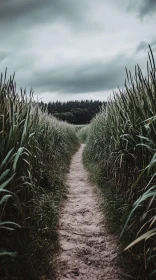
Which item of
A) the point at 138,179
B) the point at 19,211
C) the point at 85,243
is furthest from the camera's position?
the point at 85,243

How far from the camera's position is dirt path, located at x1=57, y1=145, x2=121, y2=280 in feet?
8.59

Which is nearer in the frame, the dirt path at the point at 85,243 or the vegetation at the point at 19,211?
the vegetation at the point at 19,211

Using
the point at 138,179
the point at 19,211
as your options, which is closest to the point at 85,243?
the point at 19,211

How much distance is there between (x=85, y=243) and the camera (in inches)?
129

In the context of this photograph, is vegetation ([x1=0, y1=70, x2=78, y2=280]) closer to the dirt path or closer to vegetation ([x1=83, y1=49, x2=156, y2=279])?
the dirt path

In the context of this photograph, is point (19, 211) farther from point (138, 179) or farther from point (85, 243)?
point (85, 243)

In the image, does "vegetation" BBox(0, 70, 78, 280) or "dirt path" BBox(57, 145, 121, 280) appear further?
"dirt path" BBox(57, 145, 121, 280)

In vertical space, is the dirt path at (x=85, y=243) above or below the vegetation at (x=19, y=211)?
below

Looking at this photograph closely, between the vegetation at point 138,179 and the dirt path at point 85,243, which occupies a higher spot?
the vegetation at point 138,179

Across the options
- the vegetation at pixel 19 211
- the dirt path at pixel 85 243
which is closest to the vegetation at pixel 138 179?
the dirt path at pixel 85 243

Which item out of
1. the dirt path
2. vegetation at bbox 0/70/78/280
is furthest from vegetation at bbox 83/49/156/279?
vegetation at bbox 0/70/78/280

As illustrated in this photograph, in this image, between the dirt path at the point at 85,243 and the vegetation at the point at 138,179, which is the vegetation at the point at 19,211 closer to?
the dirt path at the point at 85,243

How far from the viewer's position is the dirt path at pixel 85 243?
262cm

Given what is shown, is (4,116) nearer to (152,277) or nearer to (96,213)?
(152,277)
